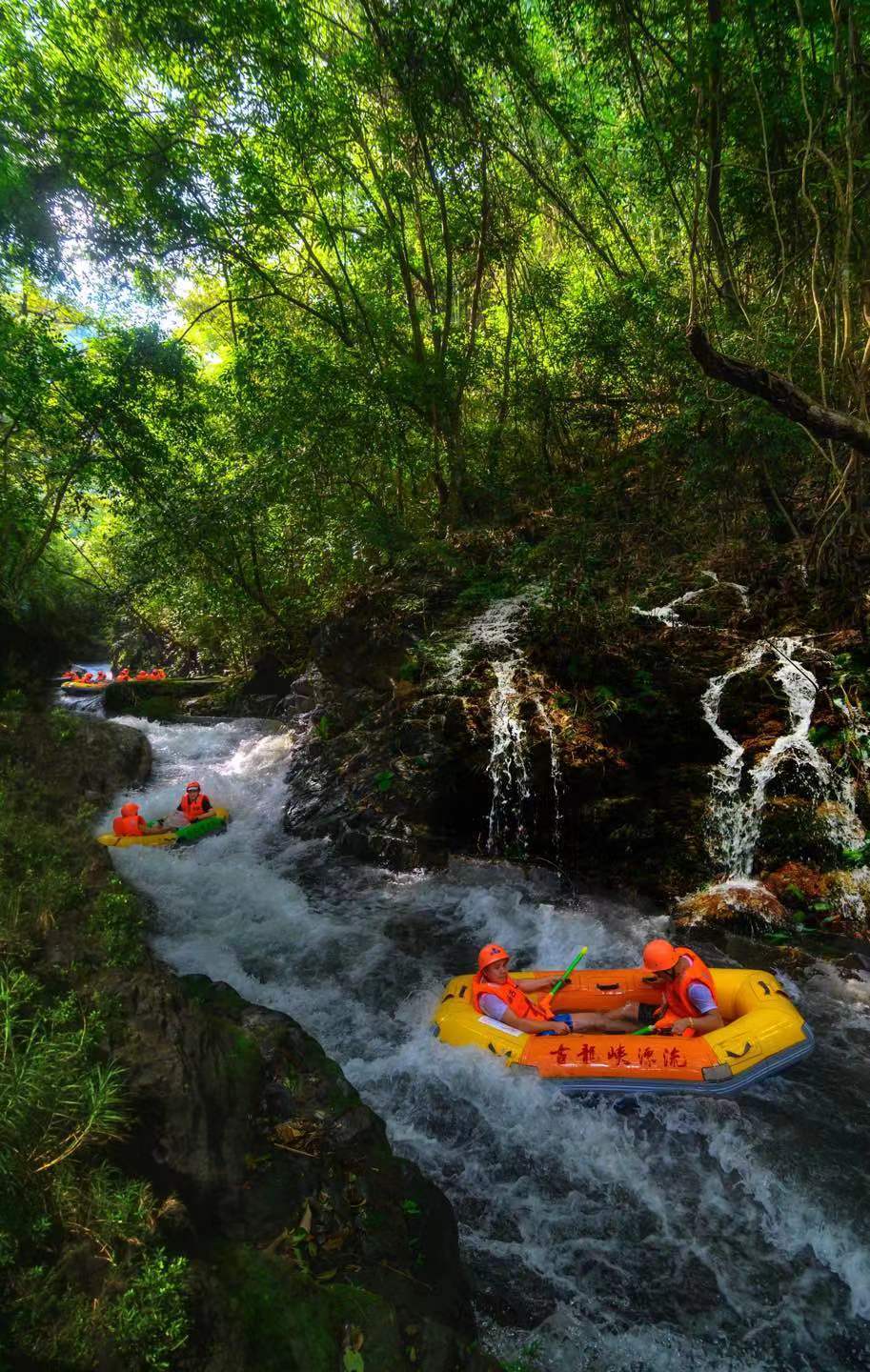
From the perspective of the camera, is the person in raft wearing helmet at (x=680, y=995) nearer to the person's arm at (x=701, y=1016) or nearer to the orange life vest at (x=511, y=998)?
the person's arm at (x=701, y=1016)

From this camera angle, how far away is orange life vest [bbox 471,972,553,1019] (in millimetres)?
4602

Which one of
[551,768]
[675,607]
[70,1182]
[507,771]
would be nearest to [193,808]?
[507,771]

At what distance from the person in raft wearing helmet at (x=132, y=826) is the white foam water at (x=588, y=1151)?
152cm

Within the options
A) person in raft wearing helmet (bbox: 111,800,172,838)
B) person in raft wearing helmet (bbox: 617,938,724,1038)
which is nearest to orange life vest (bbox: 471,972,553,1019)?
person in raft wearing helmet (bbox: 617,938,724,1038)

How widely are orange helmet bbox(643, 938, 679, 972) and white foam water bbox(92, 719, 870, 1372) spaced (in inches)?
32.7

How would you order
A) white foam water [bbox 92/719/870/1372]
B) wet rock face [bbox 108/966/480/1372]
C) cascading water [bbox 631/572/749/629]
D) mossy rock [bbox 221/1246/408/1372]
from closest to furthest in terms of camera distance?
mossy rock [bbox 221/1246/408/1372]
wet rock face [bbox 108/966/480/1372]
white foam water [bbox 92/719/870/1372]
cascading water [bbox 631/572/749/629]

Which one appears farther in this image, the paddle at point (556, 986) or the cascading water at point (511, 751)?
the cascading water at point (511, 751)

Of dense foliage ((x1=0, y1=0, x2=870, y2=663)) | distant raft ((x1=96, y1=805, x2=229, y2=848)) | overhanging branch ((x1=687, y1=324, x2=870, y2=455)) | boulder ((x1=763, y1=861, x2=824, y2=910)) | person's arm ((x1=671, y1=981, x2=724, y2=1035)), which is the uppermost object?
dense foliage ((x1=0, y1=0, x2=870, y2=663))

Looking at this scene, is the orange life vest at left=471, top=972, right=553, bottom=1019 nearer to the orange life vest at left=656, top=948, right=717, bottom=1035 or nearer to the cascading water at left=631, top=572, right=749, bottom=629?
the orange life vest at left=656, top=948, right=717, bottom=1035

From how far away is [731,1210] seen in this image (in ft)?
10.9

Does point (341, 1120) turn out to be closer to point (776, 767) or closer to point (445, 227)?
point (776, 767)

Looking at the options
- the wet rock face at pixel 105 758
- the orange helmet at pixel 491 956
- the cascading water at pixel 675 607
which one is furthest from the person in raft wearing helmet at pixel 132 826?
the cascading water at pixel 675 607

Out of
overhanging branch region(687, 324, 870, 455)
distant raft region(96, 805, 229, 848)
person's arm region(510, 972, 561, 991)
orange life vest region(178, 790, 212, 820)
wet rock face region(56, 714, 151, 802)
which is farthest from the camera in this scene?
wet rock face region(56, 714, 151, 802)

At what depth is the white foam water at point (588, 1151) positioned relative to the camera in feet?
9.30
